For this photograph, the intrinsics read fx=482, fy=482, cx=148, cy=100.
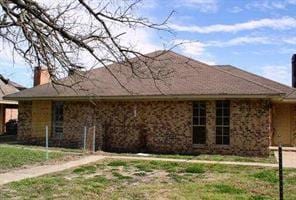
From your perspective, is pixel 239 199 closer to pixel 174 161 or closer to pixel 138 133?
pixel 174 161

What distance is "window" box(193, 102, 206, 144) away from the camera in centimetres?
2105

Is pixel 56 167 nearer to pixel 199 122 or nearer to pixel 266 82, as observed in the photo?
pixel 199 122

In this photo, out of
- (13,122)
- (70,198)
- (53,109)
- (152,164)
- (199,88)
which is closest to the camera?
(70,198)

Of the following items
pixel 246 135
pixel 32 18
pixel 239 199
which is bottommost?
pixel 239 199

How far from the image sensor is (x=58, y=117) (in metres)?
24.4

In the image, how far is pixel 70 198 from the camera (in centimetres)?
1015

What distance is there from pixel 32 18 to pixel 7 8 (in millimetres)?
419

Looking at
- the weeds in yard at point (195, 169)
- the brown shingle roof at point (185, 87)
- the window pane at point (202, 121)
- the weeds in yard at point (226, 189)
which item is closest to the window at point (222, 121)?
the window pane at point (202, 121)

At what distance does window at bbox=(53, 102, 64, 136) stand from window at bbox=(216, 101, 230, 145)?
805cm

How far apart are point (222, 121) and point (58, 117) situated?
852 centimetres

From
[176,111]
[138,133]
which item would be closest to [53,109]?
[138,133]

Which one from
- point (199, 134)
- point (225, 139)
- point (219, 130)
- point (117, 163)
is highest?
point (219, 130)

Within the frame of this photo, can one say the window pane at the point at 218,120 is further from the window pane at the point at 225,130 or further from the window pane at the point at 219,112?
the window pane at the point at 225,130

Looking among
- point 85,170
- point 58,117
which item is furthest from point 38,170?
point 58,117
